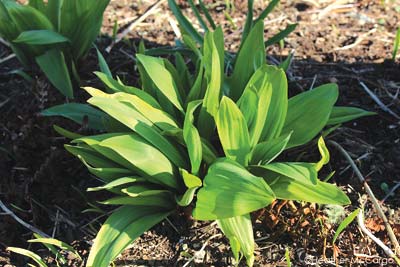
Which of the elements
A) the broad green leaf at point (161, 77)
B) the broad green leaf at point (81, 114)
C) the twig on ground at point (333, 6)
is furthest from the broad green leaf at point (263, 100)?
the twig on ground at point (333, 6)

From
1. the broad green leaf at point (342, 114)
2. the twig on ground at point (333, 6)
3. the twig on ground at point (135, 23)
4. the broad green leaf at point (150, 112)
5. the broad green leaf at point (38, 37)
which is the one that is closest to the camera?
the broad green leaf at point (150, 112)

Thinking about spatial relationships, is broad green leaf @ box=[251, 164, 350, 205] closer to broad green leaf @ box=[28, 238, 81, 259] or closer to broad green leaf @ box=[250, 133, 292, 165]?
broad green leaf @ box=[250, 133, 292, 165]

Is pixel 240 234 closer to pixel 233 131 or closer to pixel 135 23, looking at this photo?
pixel 233 131

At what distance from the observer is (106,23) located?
302 centimetres

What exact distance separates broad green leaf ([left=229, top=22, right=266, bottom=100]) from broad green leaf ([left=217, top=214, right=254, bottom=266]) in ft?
1.66

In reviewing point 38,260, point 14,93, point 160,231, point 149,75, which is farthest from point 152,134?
point 14,93

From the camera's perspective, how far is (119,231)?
73.0 inches

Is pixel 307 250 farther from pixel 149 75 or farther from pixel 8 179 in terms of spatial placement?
pixel 8 179

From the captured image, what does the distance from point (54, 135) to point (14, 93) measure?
39 cm

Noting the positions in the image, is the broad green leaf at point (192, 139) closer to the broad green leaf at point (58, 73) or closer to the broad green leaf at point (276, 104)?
the broad green leaf at point (276, 104)

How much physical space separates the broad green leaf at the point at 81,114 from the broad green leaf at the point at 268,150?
592mm

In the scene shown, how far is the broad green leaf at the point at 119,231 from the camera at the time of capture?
1793 mm

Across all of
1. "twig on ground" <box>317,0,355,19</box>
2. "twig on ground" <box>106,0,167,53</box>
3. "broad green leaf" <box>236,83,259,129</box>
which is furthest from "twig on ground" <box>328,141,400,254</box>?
"twig on ground" <box>106,0,167,53</box>

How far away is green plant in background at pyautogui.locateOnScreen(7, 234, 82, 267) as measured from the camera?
1929 millimetres
